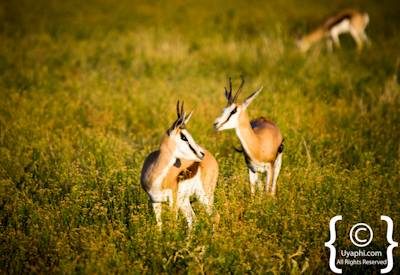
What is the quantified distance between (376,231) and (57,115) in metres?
5.05

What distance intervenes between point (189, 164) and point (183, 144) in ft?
1.15

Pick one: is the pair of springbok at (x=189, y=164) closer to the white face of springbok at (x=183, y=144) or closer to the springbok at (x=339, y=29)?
the white face of springbok at (x=183, y=144)

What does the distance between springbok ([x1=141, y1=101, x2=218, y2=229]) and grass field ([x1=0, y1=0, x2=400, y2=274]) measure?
169mm

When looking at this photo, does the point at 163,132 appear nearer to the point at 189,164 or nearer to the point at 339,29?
the point at 189,164

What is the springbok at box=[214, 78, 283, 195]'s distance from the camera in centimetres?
515

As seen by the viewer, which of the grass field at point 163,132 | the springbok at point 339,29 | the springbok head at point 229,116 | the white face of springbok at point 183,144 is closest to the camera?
the grass field at point 163,132

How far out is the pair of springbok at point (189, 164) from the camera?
4520mm

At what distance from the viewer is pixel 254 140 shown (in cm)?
534

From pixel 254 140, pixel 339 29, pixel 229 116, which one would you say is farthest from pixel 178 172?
pixel 339 29

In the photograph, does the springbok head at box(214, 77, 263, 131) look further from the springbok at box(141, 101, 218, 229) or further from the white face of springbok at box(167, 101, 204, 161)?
the white face of springbok at box(167, 101, 204, 161)

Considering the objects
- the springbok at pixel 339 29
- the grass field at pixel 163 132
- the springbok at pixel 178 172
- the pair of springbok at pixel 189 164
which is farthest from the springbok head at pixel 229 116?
the springbok at pixel 339 29

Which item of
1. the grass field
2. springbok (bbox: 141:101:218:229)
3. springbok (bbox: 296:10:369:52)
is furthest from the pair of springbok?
springbok (bbox: 296:10:369:52)

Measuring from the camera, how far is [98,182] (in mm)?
5516

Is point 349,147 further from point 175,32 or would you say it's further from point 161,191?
point 175,32
